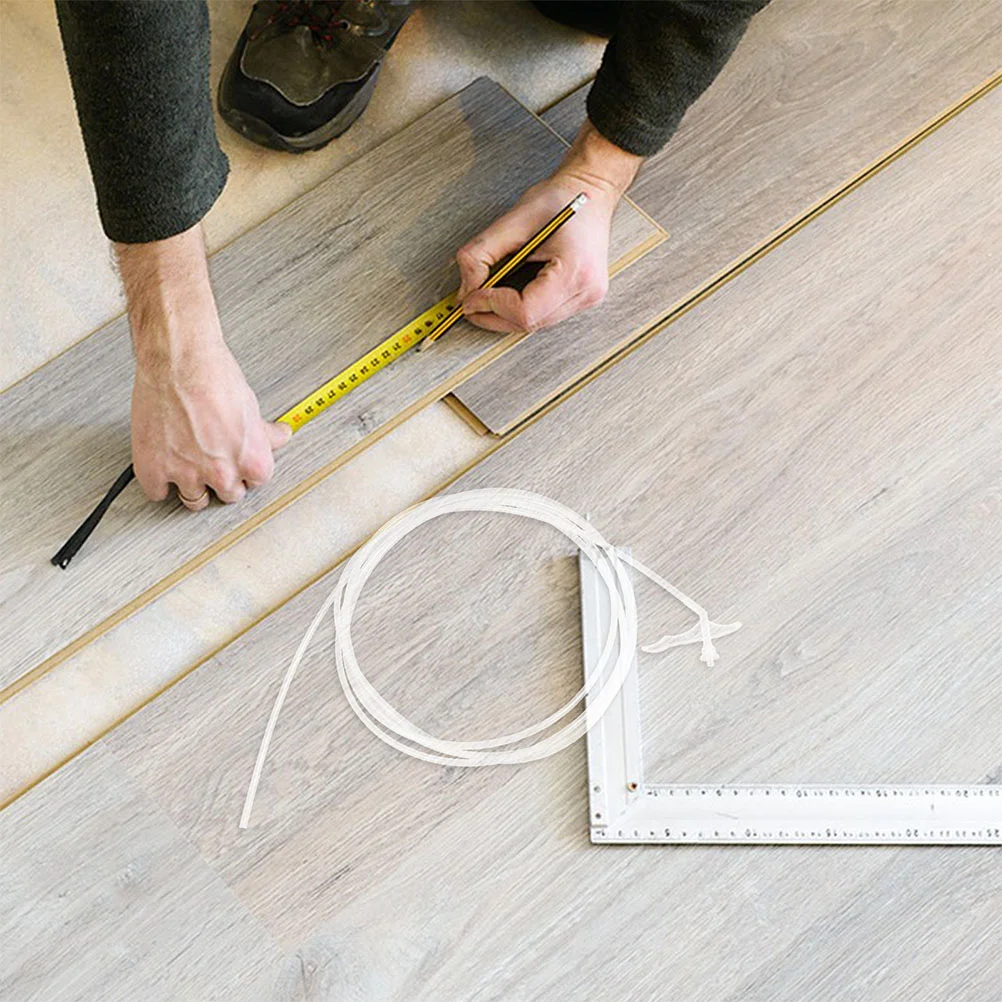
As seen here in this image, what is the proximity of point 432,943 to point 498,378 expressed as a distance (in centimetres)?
74

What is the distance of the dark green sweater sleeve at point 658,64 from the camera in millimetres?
1676

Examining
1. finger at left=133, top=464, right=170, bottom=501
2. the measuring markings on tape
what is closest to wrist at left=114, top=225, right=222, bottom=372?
finger at left=133, top=464, right=170, bottom=501

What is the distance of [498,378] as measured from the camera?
1.86m

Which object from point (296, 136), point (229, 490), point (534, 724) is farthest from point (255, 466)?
point (296, 136)

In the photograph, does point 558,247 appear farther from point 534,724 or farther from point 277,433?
point 534,724

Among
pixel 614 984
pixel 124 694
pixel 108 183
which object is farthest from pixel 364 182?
pixel 614 984

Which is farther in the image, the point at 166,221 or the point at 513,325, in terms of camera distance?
the point at 513,325

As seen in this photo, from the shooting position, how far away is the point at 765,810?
163 centimetres

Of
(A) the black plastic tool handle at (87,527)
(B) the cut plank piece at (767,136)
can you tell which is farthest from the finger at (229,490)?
(B) the cut plank piece at (767,136)

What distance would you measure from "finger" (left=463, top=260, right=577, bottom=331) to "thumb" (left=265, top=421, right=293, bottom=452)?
31 cm

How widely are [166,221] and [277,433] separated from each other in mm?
371

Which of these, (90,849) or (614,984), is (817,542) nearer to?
(614,984)

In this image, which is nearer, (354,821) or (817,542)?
(354,821)

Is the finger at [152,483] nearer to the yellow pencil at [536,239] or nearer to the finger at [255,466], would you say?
the finger at [255,466]
